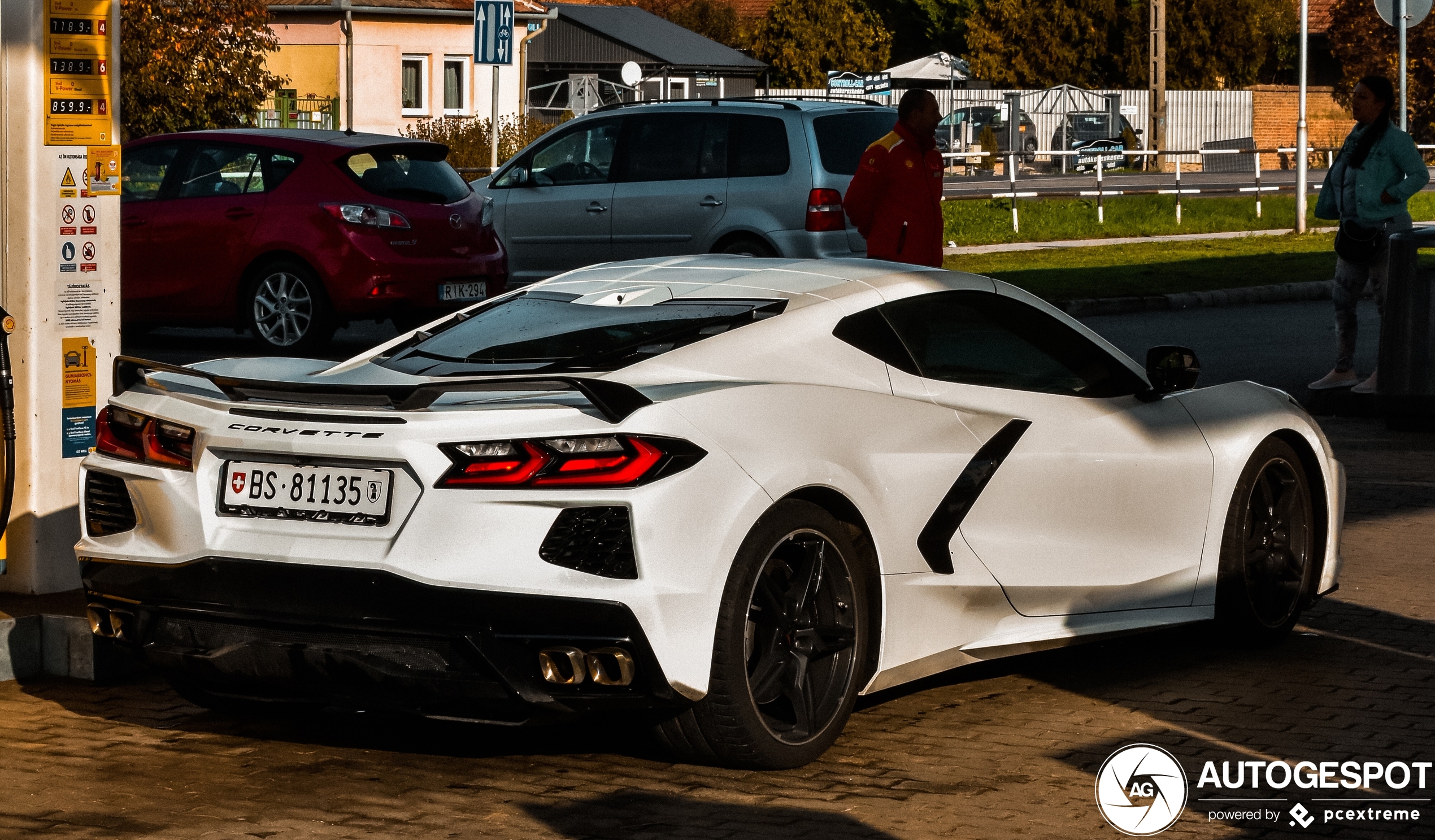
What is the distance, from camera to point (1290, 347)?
16.6m

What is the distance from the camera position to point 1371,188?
12.8 m

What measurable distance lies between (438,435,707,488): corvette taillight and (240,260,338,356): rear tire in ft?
34.5

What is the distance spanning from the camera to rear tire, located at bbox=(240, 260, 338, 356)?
595 inches

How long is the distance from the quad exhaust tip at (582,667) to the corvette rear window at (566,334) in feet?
2.70

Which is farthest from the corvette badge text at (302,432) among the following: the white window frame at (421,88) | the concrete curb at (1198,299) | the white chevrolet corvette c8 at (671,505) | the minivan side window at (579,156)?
the white window frame at (421,88)

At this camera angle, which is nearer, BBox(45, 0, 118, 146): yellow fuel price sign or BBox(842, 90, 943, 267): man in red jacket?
BBox(45, 0, 118, 146): yellow fuel price sign

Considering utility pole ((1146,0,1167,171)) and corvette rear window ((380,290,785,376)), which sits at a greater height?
utility pole ((1146,0,1167,171))

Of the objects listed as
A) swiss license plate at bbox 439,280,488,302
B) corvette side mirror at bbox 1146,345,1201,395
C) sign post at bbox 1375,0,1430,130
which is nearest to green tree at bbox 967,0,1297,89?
sign post at bbox 1375,0,1430,130

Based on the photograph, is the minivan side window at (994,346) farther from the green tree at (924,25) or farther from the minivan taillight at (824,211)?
the green tree at (924,25)

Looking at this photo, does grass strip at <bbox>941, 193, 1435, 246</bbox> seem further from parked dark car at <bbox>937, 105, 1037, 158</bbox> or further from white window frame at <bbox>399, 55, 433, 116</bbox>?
parked dark car at <bbox>937, 105, 1037, 158</bbox>

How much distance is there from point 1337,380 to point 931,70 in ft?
195

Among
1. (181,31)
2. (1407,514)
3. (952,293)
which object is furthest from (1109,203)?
(952,293)

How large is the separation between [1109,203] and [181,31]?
16.1m

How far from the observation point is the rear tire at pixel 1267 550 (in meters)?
6.55
